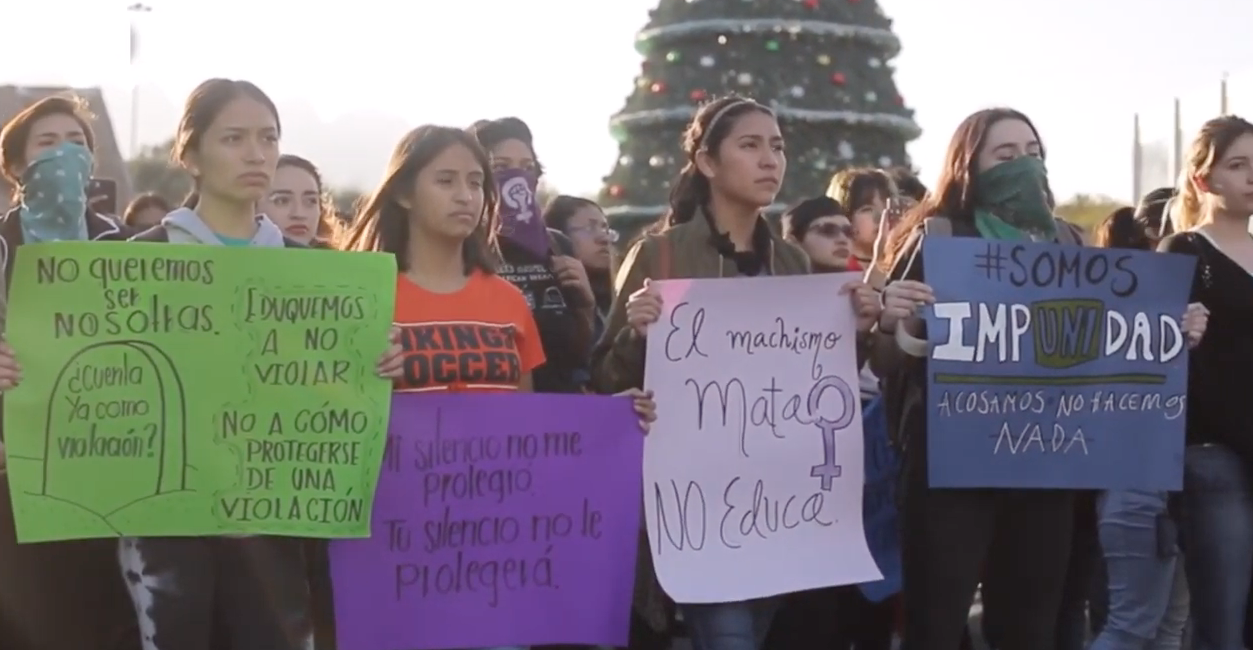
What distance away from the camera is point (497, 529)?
4395 millimetres

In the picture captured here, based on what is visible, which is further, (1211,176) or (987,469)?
(1211,176)

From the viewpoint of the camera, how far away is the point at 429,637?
432cm

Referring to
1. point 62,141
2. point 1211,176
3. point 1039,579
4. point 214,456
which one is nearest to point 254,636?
Result: point 214,456

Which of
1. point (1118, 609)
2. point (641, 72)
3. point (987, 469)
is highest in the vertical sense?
point (641, 72)

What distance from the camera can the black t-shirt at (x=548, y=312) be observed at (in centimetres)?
513

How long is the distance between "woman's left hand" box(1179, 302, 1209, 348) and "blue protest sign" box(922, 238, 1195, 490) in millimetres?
33

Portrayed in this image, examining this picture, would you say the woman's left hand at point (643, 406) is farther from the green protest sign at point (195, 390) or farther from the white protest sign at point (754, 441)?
the green protest sign at point (195, 390)

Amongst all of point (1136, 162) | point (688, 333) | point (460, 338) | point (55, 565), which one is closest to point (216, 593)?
point (55, 565)

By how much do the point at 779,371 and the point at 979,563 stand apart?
780 mm

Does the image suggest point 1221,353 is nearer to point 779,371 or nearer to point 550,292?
point 779,371

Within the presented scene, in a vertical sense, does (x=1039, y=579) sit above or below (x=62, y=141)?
below

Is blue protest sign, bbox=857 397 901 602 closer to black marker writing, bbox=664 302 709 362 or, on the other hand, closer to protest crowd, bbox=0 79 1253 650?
protest crowd, bbox=0 79 1253 650

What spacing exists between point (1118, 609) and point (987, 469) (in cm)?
83

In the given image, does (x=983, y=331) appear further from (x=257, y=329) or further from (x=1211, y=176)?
(x=257, y=329)
